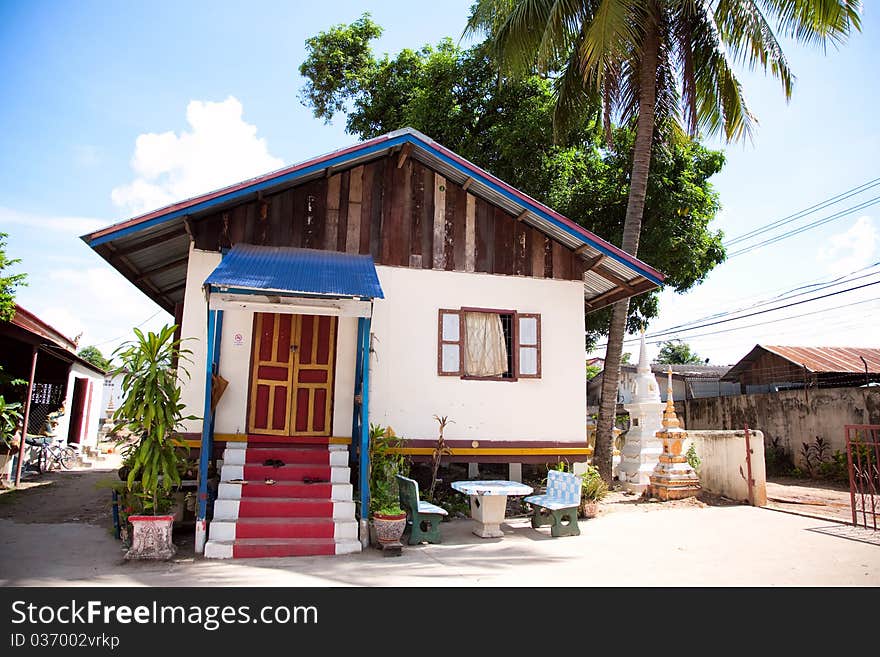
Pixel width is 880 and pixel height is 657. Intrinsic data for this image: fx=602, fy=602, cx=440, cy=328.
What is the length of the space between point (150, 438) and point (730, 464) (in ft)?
33.8

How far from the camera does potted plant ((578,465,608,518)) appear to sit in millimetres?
9922

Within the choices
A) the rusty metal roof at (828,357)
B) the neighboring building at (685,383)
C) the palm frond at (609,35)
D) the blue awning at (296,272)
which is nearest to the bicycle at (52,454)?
the blue awning at (296,272)

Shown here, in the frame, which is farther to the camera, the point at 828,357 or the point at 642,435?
the point at 828,357

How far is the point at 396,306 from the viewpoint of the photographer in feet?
32.0

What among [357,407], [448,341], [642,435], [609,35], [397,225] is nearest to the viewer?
[357,407]

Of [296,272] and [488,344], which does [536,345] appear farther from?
[296,272]

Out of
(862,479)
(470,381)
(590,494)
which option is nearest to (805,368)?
(862,479)

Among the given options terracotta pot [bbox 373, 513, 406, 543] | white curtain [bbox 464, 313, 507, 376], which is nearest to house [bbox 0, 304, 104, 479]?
white curtain [bbox 464, 313, 507, 376]

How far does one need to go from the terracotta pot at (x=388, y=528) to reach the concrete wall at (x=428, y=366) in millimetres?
2488

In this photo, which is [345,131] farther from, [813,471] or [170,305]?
[813,471]

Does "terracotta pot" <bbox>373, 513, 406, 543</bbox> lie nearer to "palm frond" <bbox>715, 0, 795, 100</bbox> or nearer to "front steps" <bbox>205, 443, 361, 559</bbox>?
"front steps" <bbox>205, 443, 361, 559</bbox>

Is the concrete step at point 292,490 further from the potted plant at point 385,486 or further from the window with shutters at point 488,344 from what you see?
the window with shutters at point 488,344
